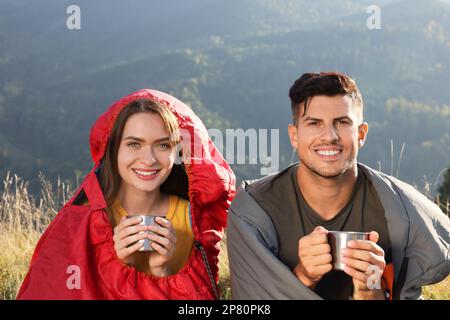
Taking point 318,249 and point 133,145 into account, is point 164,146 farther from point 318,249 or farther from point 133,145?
point 318,249

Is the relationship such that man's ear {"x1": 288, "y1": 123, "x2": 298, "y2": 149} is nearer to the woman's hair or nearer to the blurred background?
the woman's hair

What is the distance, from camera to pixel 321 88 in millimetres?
3070

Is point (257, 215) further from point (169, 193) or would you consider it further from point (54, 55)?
point (54, 55)

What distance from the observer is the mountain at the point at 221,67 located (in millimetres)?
71812

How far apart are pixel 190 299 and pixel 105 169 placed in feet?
2.83

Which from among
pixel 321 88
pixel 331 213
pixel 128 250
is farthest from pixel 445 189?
pixel 128 250

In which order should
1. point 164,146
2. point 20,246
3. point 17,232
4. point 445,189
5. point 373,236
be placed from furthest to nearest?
point 445,189 < point 17,232 < point 20,246 < point 164,146 < point 373,236

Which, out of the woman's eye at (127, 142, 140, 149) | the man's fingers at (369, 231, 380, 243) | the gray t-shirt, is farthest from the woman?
the man's fingers at (369, 231, 380, 243)

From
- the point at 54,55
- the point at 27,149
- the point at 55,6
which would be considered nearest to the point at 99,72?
the point at 54,55

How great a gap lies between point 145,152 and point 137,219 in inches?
18.5

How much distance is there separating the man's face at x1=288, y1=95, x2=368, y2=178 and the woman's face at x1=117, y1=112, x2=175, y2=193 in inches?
29.0

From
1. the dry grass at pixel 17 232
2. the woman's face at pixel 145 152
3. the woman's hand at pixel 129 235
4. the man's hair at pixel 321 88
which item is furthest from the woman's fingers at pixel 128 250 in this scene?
the dry grass at pixel 17 232

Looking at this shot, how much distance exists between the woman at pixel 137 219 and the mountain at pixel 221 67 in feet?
173

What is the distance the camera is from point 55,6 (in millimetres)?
126875
